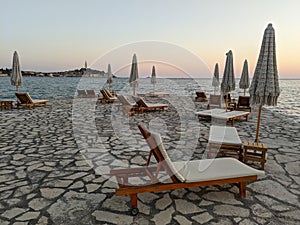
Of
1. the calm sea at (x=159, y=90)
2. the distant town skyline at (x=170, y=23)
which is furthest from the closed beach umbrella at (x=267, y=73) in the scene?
the distant town skyline at (x=170, y=23)

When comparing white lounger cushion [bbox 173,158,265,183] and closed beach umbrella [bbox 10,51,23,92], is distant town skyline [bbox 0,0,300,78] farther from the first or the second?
white lounger cushion [bbox 173,158,265,183]

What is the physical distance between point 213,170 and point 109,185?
144 centimetres

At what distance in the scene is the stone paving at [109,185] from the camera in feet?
8.40

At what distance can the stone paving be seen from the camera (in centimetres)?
256

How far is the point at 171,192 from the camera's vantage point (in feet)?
10.2

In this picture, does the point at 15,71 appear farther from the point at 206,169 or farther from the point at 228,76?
the point at 206,169

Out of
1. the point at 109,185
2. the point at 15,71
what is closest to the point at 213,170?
the point at 109,185

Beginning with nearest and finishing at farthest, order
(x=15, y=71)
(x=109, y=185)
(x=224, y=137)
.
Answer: (x=109, y=185)
(x=224, y=137)
(x=15, y=71)

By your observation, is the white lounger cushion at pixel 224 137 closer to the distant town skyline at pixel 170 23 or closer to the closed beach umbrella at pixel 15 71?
the distant town skyline at pixel 170 23

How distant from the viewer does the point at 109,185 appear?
3275 millimetres

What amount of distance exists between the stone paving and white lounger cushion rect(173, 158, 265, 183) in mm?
319

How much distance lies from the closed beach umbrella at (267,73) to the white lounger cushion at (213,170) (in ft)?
5.89

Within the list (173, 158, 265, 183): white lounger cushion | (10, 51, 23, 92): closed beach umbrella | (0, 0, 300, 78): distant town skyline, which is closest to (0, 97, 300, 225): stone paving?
(173, 158, 265, 183): white lounger cushion

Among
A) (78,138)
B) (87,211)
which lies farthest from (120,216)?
(78,138)
